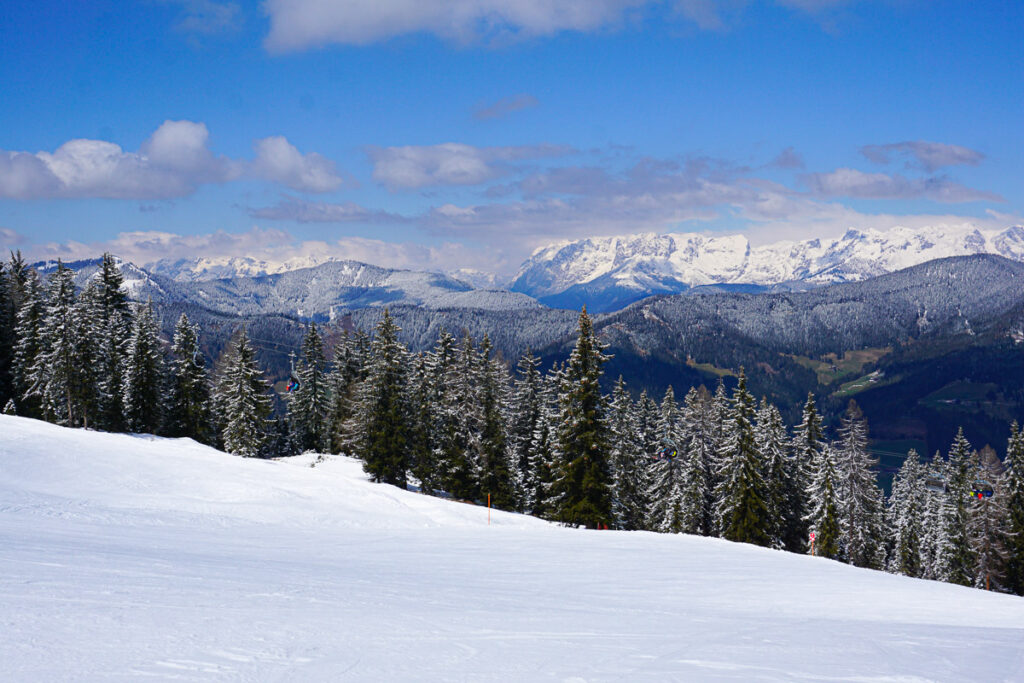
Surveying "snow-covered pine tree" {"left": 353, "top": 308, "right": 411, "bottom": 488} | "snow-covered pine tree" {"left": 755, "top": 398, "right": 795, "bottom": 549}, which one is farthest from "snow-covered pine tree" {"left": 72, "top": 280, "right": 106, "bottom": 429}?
"snow-covered pine tree" {"left": 755, "top": 398, "right": 795, "bottom": 549}

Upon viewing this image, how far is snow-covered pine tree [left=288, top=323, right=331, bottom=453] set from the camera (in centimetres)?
6109

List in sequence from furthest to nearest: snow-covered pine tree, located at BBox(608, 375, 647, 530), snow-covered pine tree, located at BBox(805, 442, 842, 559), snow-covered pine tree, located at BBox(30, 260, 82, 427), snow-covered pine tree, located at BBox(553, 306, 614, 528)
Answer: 1. snow-covered pine tree, located at BBox(608, 375, 647, 530)
2. snow-covered pine tree, located at BBox(805, 442, 842, 559)
3. snow-covered pine tree, located at BBox(30, 260, 82, 427)
4. snow-covered pine tree, located at BBox(553, 306, 614, 528)

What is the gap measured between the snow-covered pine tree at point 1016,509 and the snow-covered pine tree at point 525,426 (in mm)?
33161

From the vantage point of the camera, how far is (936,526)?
170ft

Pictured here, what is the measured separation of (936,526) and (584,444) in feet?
116

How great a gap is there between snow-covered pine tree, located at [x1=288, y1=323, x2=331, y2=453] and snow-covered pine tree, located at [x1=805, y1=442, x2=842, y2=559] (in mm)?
42537

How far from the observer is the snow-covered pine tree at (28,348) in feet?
159

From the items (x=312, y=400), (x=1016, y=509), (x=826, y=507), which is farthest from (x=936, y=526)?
(x=312, y=400)

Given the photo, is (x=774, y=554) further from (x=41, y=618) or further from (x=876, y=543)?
(x=876, y=543)

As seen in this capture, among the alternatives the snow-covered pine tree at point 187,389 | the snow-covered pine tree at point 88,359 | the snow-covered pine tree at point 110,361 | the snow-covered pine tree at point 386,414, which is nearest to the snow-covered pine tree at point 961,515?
→ the snow-covered pine tree at point 386,414

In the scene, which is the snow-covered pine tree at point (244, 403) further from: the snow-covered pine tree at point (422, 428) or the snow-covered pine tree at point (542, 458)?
the snow-covered pine tree at point (542, 458)

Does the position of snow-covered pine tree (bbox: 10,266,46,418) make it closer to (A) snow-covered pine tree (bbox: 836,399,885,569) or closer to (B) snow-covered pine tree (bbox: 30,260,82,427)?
(B) snow-covered pine tree (bbox: 30,260,82,427)

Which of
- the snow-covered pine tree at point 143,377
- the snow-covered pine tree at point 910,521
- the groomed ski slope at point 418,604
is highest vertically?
the snow-covered pine tree at point 143,377

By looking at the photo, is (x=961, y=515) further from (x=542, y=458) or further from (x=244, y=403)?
(x=244, y=403)
